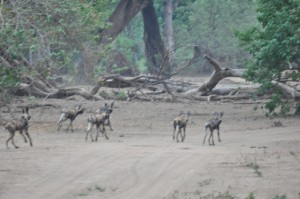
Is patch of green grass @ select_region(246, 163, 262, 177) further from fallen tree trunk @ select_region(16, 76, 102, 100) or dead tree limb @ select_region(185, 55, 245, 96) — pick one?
dead tree limb @ select_region(185, 55, 245, 96)

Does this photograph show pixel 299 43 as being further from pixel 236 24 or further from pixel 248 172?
pixel 236 24

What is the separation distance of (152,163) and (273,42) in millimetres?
7484

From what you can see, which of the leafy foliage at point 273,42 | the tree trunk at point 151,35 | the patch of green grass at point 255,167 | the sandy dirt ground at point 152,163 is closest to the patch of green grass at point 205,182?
the sandy dirt ground at point 152,163

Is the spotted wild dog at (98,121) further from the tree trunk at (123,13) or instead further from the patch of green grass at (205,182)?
the tree trunk at (123,13)

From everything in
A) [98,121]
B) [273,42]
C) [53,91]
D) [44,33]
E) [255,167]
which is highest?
[273,42]

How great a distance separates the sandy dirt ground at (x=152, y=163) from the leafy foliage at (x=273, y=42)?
1.31 meters

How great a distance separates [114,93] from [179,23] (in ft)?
91.4

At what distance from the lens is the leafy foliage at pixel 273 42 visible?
22906 millimetres

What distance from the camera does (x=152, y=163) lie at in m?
16.8

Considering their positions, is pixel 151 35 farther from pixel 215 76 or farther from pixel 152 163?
pixel 152 163

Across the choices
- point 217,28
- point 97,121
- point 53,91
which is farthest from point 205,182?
point 217,28

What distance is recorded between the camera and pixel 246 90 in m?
33.3

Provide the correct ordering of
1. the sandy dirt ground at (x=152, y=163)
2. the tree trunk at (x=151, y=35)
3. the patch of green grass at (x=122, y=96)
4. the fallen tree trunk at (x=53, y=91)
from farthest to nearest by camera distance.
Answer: the tree trunk at (x=151, y=35) → the patch of green grass at (x=122, y=96) → the fallen tree trunk at (x=53, y=91) → the sandy dirt ground at (x=152, y=163)

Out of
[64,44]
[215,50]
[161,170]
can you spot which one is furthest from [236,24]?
[161,170]
